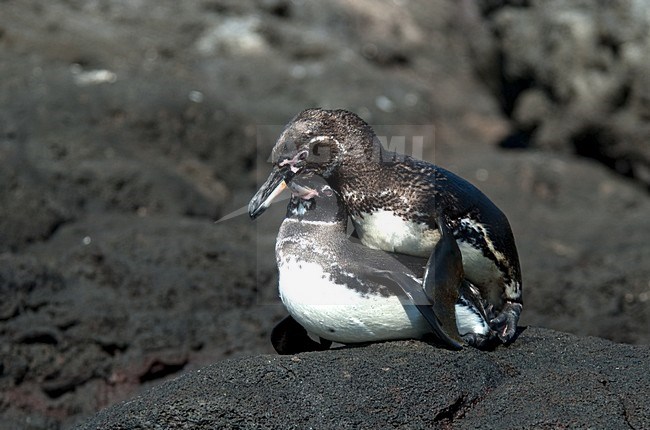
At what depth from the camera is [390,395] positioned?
412 centimetres

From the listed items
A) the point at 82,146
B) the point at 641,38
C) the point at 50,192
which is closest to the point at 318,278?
the point at 50,192

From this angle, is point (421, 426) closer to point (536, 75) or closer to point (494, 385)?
point (494, 385)

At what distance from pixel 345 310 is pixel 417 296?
0.34 metres

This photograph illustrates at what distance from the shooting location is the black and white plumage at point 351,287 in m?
4.40

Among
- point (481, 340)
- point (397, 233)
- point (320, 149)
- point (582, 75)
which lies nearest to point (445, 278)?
point (397, 233)

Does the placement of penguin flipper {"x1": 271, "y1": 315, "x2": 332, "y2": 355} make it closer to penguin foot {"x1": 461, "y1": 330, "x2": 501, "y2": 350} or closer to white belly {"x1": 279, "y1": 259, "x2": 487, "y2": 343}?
white belly {"x1": 279, "y1": 259, "x2": 487, "y2": 343}

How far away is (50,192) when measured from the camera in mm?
8555

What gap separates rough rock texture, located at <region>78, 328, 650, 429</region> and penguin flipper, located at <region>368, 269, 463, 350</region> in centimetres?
9

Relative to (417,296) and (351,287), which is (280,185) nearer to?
(351,287)

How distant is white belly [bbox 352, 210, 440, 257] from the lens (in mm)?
4488

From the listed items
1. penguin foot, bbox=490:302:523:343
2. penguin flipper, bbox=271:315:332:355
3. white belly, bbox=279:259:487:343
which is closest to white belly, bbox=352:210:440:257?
white belly, bbox=279:259:487:343

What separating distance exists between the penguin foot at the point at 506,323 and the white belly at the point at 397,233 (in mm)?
513

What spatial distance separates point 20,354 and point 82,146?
311 cm

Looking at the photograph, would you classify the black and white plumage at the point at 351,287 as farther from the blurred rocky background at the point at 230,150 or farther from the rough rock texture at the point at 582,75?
the rough rock texture at the point at 582,75
